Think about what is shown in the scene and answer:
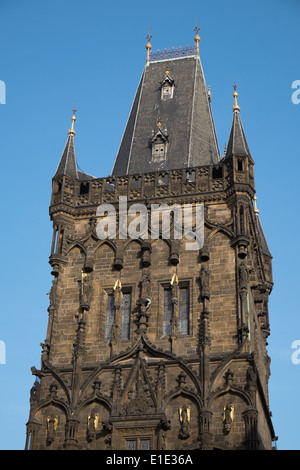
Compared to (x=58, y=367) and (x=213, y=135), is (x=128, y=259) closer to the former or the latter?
(x=58, y=367)

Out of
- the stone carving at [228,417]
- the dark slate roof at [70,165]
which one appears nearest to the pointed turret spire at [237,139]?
the dark slate roof at [70,165]

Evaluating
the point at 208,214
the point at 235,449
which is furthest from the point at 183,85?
the point at 235,449

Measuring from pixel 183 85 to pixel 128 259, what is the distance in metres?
10.2

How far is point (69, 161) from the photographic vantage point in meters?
35.8

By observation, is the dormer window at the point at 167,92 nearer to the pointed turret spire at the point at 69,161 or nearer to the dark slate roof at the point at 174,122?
the dark slate roof at the point at 174,122

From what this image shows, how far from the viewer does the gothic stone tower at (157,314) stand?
28531 millimetres

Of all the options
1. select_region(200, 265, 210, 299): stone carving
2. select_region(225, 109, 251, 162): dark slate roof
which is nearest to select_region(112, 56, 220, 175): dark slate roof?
select_region(225, 109, 251, 162): dark slate roof

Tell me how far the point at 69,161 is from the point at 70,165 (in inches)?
8.5

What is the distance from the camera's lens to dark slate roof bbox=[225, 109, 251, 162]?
33.9 metres

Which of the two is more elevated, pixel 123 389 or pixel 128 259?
pixel 128 259

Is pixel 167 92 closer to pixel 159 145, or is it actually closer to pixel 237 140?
pixel 159 145

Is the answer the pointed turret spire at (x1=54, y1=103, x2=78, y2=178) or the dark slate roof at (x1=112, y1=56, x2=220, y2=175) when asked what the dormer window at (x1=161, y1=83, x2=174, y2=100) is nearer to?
the dark slate roof at (x1=112, y1=56, x2=220, y2=175)
